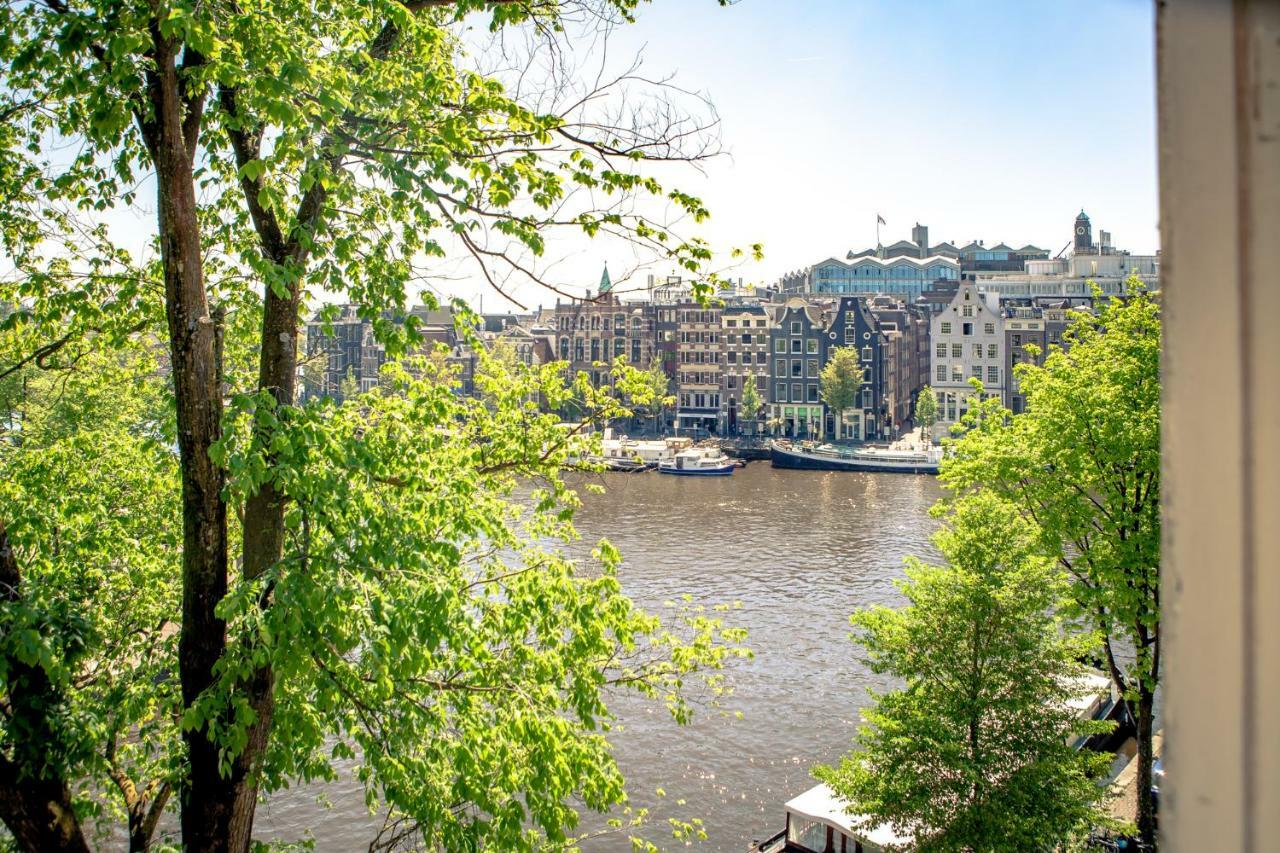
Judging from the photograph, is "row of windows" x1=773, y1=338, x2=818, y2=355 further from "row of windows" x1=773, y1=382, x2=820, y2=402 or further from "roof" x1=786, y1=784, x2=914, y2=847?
"roof" x1=786, y1=784, x2=914, y2=847

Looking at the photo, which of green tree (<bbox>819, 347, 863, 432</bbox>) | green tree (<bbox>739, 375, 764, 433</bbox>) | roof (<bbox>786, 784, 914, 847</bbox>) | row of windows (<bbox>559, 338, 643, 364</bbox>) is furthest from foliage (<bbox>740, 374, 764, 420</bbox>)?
roof (<bbox>786, 784, 914, 847</bbox>)

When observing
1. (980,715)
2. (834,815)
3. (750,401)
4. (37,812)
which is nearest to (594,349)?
(750,401)

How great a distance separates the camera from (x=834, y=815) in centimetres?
1355

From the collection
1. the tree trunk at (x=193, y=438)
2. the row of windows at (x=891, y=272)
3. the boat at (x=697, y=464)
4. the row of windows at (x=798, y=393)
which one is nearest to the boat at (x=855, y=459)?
the boat at (x=697, y=464)

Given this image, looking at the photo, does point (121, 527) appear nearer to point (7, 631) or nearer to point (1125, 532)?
point (7, 631)

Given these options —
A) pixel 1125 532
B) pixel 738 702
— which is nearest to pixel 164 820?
pixel 738 702

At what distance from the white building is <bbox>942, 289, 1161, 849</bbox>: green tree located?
5174cm

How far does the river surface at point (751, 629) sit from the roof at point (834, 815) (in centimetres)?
146

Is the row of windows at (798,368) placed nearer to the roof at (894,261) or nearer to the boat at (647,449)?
the boat at (647,449)

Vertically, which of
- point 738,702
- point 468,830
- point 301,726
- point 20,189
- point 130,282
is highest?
point 20,189

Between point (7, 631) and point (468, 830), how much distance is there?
2.40 meters

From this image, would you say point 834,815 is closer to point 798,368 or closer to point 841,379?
point 841,379

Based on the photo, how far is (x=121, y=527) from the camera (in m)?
7.62

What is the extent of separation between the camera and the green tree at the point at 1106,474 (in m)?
13.6
